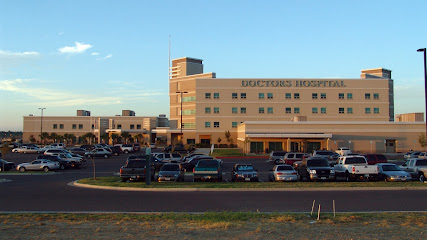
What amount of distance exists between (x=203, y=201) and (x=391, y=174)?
13.9 m

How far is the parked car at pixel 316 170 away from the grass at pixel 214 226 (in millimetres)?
12901

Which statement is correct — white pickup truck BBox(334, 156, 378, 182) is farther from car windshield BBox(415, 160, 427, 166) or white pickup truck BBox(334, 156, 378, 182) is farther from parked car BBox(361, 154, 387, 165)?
parked car BBox(361, 154, 387, 165)

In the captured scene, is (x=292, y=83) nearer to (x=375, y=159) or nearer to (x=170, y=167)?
(x=375, y=159)

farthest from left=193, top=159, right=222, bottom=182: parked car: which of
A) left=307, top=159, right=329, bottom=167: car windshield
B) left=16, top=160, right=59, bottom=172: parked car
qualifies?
left=16, top=160, right=59, bottom=172: parked car

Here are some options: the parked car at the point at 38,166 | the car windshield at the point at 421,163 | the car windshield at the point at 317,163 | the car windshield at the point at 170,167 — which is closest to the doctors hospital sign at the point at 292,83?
the parked car at the point at 38,166

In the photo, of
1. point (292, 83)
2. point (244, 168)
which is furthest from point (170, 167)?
point (292, 83)

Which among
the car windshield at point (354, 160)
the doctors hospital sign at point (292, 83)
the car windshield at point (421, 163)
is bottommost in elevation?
the car windshield at point (421, 163)

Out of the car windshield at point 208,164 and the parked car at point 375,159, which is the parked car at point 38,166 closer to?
the car windshield at point 208,164

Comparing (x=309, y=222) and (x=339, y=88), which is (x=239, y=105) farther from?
(x=309, y=222)

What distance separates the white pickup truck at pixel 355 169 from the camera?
24.9 meters

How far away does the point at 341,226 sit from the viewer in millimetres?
10625

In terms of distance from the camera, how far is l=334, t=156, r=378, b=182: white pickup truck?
24922 mm

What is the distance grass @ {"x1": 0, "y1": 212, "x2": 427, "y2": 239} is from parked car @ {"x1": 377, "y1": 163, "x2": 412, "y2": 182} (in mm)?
12675

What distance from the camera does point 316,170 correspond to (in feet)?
83.2
